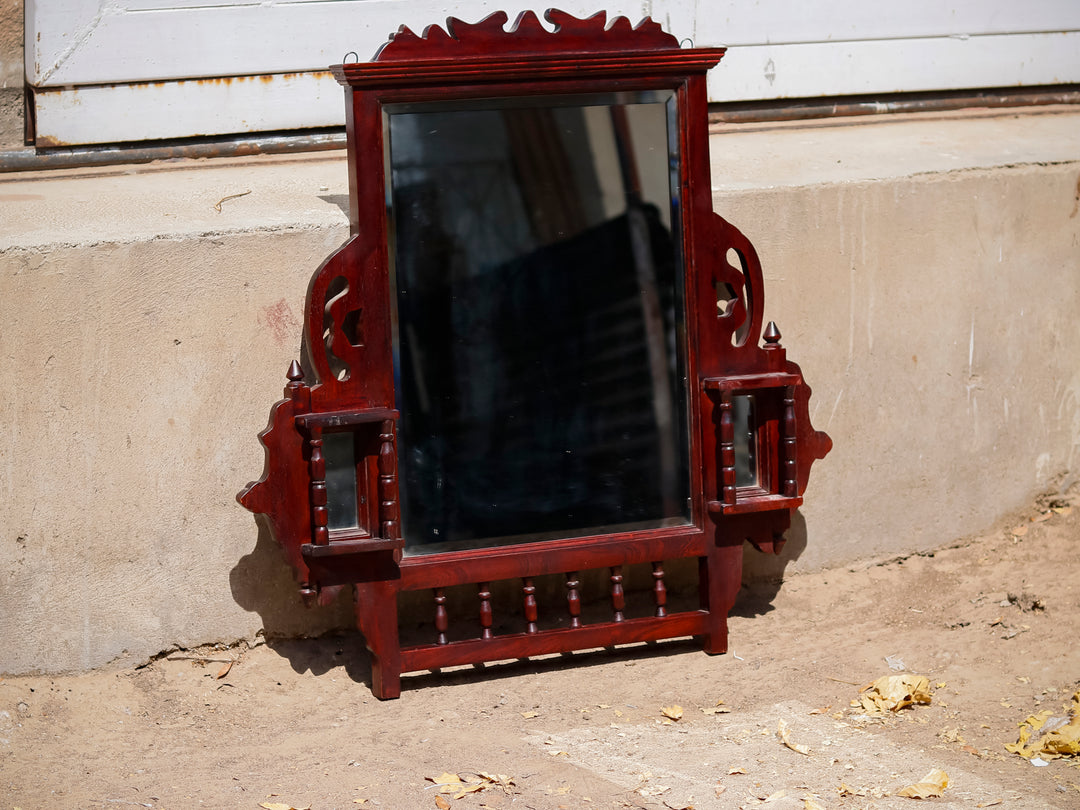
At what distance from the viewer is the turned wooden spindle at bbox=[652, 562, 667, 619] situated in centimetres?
312

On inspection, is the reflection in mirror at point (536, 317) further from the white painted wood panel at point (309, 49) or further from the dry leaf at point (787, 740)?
the white painted wood panel at point (309, 49)

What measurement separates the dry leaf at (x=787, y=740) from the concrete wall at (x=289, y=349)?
769mm

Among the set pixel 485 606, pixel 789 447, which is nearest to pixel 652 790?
pixel 485 606

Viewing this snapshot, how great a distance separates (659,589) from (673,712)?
346 millimetres

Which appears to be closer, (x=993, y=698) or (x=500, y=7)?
(x=993, y=698)

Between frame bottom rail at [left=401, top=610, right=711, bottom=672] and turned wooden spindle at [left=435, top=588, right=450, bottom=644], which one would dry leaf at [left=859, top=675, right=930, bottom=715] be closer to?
frame bottom rail at [left=401, top=610, right=711, bottom=672]

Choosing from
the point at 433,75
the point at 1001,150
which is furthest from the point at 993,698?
the point at 433,75

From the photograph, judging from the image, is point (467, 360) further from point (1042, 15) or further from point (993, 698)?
point (1042, 15)

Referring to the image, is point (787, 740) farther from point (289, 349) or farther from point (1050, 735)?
point (289, 349)

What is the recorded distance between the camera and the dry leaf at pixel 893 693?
9.55 ft

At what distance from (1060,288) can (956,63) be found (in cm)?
88

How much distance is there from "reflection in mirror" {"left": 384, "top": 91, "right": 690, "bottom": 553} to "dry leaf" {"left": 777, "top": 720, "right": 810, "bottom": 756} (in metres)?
0.61

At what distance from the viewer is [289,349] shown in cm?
301

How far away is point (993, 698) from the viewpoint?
2.95 m
